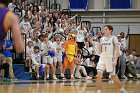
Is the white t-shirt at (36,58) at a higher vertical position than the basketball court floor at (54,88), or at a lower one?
higher

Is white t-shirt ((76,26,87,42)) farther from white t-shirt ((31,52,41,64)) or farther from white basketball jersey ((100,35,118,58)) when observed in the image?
white basketball jersey ((100,35,118,58))

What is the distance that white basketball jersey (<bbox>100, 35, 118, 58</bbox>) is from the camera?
1000cm

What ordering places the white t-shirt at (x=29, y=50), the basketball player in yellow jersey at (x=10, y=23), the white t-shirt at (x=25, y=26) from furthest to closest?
the white t-shirt at (x=25, y=26), the white t-shirt at (x=29, y=50), the basketball player in yellow jersey at (x=10, y=23)

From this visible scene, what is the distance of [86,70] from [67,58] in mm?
1637

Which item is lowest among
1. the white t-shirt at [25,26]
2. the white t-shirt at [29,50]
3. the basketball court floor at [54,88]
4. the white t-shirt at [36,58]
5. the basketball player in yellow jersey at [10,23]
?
the basketball court floor at [54,88]

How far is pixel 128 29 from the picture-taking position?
25234 millimetres

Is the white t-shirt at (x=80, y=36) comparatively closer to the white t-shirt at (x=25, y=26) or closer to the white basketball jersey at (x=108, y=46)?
the white t-shirt at (x=25, y=26)

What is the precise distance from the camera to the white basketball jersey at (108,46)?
1000 centimetres

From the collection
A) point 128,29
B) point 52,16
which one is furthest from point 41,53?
point 128,29

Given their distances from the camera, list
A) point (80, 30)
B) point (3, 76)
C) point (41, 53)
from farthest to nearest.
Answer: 1. point (80, 30)
2. point (41, 53)
3. point (3, 76)

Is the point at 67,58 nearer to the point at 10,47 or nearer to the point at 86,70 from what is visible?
the point at 86,70

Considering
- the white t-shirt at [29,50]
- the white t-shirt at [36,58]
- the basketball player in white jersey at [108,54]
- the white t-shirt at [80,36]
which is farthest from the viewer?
the white t-shirt at [80,36]

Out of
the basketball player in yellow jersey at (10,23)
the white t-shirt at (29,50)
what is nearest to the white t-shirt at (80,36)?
the white t-shirt at (29,50)

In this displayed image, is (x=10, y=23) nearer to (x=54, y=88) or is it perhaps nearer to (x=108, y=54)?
(x=108, y=54)
